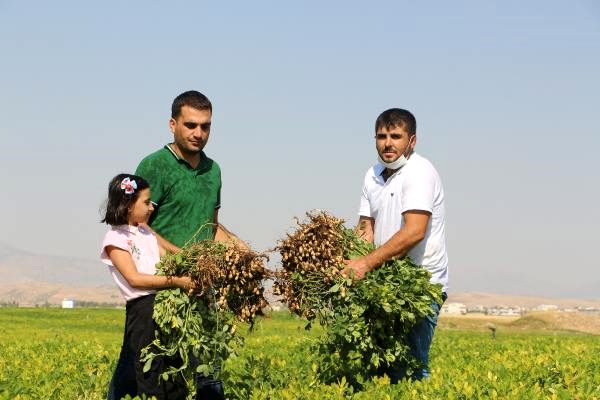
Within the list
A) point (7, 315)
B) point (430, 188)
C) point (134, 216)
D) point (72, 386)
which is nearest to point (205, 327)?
point (134, 216)

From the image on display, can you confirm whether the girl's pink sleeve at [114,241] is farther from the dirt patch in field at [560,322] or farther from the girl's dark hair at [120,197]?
the dirt patch in field at [560,322]

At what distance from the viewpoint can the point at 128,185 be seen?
20.2 feet

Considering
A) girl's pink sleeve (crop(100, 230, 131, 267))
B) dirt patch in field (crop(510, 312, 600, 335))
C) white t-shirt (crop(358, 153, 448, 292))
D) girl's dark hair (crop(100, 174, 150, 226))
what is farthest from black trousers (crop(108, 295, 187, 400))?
dirt patch in field (crop(510, 312, 600, 335))

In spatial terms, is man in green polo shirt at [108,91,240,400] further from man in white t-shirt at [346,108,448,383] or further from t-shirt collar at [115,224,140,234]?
man in white t-shirt at [346,108,448,383]

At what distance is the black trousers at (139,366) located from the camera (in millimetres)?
6109

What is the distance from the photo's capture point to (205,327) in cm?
616

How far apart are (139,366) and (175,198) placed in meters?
1.29

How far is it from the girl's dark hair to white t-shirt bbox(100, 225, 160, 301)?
8 centimetres

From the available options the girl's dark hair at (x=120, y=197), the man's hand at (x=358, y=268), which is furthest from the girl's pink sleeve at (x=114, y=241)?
the man's hand at (x=358, y=268)

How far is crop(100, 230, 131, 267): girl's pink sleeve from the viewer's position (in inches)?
238

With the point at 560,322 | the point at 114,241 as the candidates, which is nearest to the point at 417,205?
the point at 114,241

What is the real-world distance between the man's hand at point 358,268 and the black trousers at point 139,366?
145 centimetres

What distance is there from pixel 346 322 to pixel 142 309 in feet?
5.03

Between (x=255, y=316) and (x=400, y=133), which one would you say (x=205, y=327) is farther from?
(x=400, y=133)
